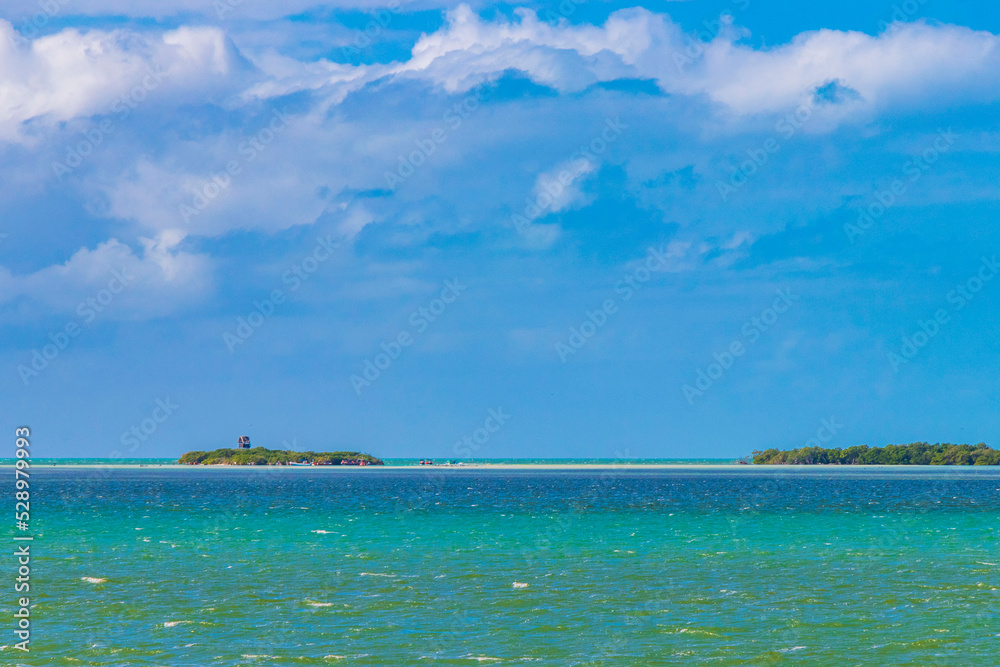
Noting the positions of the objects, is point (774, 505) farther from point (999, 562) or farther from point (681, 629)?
Answer: point (681, 629)

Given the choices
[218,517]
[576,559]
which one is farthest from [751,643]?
[218,517]

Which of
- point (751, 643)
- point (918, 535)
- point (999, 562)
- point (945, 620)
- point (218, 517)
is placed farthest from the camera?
point (218, 517)

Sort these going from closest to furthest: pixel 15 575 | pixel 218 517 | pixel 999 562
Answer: pixel 15 575
pixel 999 562
pixel 218 517

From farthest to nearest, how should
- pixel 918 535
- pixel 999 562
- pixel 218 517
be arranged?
pixel 218 517
pixel 918 535
pixel 999 562

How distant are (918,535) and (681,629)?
38.6 m

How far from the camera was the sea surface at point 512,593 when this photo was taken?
1195 inches

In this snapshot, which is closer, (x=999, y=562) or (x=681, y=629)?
(x=681, y=629)

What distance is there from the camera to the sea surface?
3036 cm

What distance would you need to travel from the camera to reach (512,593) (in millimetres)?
39719

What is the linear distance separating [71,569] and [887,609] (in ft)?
115

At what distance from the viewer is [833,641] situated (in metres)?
31.4

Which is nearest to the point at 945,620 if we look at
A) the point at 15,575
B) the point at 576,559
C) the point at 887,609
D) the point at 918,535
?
the point at 887,609

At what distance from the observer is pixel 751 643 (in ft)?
102

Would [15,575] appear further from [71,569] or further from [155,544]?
[155,544]
